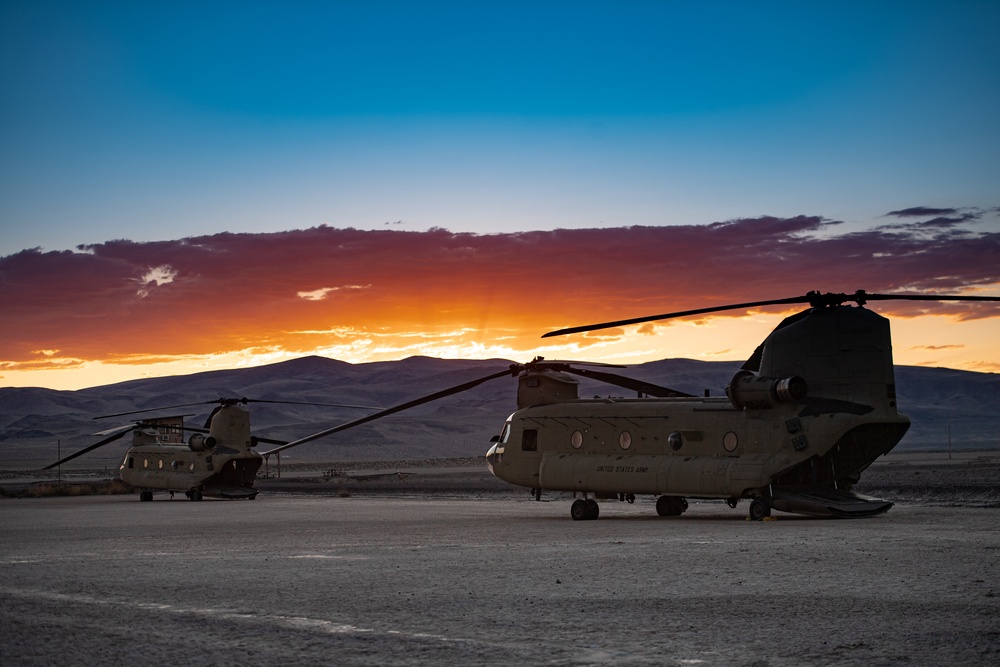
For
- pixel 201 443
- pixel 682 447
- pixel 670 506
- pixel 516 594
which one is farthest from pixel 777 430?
pixel 201 443

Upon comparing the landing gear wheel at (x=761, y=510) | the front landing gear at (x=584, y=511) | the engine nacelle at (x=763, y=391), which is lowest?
the front landing gear at (x=584, y=511)

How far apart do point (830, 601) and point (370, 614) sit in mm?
5174

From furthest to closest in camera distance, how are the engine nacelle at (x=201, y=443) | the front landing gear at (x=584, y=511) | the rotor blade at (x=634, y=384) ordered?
the engine nacelle at (x=201, y=443)
the rotor blade at (x=634, y=384)
the front landing gear at (x=584, y=511)

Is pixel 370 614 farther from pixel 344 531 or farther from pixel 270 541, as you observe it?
pixel 344 531

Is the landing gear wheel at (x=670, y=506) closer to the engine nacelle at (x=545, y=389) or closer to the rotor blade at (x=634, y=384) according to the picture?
the rotor blade at (x=634, y=384)

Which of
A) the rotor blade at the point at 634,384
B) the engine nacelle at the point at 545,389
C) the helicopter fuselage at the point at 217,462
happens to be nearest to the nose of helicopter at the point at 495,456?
the engine nacelle at the point at 545,389

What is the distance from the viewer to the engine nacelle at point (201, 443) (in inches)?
1853

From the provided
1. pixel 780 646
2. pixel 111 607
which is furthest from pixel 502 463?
pixel 780 646

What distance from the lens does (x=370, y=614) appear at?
1155cm

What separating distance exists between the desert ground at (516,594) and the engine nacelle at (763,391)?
2902 mm

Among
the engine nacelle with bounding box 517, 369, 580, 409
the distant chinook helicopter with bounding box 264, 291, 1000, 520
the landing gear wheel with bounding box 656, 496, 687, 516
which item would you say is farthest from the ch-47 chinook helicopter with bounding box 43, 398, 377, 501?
the landing gear wheel with bounding box 656, 496, 687, 516

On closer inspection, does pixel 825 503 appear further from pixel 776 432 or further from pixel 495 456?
pixel 495 456

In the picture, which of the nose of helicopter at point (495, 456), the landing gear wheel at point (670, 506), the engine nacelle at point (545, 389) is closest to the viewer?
the landing gear wheel at point (670, 506)

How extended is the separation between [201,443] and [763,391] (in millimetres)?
29296
